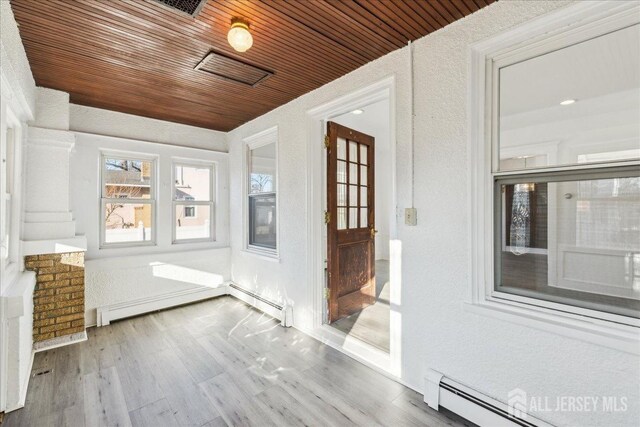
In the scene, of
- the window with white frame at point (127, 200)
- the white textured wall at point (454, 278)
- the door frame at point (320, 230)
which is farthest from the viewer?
the window with white frame at point (127, 200)

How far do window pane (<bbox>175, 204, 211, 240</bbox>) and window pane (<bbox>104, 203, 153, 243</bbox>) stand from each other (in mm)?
366

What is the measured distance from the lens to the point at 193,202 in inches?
167

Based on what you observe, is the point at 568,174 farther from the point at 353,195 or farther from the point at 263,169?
the point at 263,169

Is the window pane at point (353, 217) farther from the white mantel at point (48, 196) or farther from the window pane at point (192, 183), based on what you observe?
the white mantel at point (48, 196)

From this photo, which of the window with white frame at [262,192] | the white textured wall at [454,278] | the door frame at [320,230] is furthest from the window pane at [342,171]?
the white textured wall at [454,278]

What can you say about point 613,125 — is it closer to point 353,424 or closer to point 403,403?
point 403,403

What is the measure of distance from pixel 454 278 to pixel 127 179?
155 inches

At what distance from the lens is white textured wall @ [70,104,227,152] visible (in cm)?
339

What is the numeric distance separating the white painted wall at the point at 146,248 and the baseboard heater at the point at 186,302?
2.7 inches

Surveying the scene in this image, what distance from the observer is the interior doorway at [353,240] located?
10.3ft

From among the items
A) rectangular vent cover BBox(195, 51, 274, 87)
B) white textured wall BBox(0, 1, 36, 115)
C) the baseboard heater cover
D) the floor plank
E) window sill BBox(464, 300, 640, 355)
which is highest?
rectangular vent cover BBox(195, 51, 274, 87)

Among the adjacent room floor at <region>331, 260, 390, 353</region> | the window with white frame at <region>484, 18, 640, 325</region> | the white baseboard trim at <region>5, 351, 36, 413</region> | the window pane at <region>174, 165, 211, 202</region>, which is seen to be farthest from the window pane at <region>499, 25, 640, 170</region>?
the window pane at <region>174, 165, 211, 202</region>

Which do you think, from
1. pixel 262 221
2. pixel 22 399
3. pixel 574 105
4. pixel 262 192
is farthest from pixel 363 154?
pixel 22 399

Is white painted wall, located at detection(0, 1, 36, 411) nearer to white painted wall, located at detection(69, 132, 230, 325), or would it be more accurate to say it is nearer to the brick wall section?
the brick wall section
